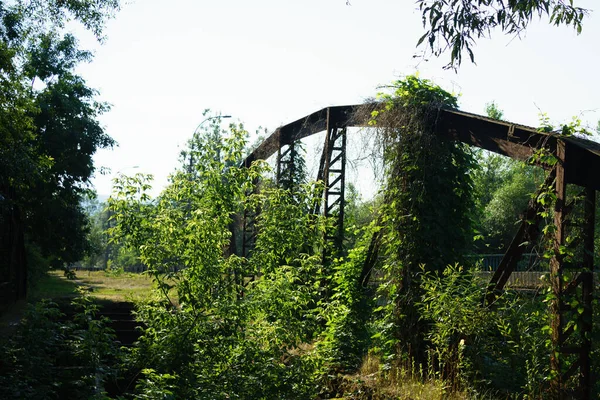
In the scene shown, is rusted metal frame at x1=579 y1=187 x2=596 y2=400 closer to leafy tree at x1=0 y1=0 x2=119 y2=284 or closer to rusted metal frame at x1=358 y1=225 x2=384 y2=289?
rusted metal frame at x1=358 y1=225 x2=384 y2=289

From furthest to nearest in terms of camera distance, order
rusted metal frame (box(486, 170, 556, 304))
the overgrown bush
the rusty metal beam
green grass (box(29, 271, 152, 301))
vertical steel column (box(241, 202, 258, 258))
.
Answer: green grass (box(29, 271, 152, 301)) < vertical steel column (box(241, 202, 258, 258)) < rusted metal frame (box(486, 170, 556, 304)) < the rusty metal beam < the overgrown bush

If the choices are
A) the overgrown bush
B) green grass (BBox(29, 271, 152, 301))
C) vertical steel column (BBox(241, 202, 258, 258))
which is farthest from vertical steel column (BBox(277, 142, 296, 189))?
the overgrown bush

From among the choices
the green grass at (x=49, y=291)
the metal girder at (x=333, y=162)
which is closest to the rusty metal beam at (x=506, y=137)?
the metal girder at (x=333, y=162)

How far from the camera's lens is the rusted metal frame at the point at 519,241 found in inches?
333

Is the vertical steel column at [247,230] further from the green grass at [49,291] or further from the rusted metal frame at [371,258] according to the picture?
the green grass at [49,291]

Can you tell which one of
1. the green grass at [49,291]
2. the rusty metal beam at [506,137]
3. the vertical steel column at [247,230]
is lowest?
the green grass at [49,291]

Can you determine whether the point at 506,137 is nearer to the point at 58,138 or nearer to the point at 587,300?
the point at 587,300

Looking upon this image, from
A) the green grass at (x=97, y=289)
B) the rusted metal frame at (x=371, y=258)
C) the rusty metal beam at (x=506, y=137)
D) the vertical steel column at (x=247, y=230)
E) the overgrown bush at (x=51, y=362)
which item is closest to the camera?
the overgrown bush at (x=51, y=362)

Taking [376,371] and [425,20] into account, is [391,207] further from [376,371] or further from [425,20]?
[425,20]

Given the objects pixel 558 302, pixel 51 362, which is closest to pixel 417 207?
pixel 558 302

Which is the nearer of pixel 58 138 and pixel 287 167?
pixel 287 167

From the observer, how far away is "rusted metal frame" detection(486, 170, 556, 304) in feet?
27.8

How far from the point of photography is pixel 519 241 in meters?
8.80

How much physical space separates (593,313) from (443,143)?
3.64 m
